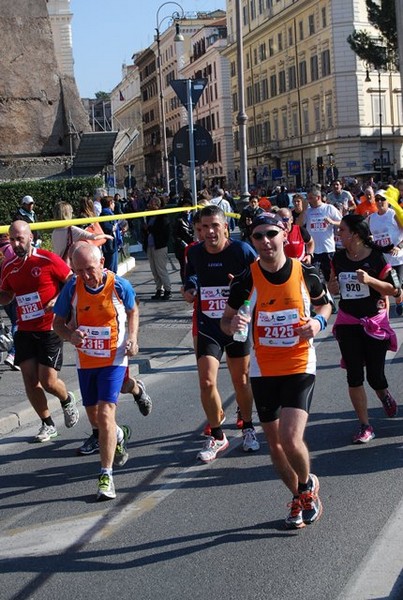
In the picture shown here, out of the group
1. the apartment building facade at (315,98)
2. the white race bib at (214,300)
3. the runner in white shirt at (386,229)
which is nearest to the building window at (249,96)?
the apartment building facade at (315,98)

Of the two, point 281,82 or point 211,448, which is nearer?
point 211,448

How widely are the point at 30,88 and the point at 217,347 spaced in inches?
690

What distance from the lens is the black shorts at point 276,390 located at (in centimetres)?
614

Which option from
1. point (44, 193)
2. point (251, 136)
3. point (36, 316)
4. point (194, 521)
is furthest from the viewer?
point (251, 136)

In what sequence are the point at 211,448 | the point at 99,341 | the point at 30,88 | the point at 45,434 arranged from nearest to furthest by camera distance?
the point at 99,341
the point at 211,448
the point at 45,434
the point at 30,88

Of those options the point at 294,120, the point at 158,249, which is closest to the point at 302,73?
the point at 294,120

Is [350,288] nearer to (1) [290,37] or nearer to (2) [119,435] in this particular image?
(2) [119,435]

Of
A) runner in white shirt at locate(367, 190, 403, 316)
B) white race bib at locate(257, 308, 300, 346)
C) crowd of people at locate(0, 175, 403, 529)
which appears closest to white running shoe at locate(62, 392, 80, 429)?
crowd of people at locate(0, 175, 403, 529)

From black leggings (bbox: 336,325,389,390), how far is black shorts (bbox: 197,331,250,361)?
80 cm

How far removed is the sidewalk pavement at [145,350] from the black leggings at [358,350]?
3193 millimetres

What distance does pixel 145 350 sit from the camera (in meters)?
13.6

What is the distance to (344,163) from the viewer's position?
77.1 meters

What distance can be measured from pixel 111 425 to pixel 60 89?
1888cm

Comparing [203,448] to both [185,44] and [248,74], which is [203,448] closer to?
[248,74]
